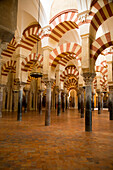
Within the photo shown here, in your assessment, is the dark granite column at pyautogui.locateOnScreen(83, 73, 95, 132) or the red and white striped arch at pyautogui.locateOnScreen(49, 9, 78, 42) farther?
the red and white striped arch at pyautogui.locateOnScreen(49, 9, 78, 42)

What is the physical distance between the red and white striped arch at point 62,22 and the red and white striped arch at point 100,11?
0.89m

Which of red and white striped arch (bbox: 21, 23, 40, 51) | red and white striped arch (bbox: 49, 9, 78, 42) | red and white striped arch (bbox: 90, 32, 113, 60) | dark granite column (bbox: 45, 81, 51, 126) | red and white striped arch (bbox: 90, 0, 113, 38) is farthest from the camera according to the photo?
red and white striped arch (bbox: 21, 23, 40, 51)

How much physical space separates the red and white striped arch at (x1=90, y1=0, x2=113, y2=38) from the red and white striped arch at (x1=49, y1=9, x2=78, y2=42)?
2.92 ft

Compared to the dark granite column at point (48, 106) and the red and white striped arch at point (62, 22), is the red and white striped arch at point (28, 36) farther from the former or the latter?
the dark granite column at point (48, 106)

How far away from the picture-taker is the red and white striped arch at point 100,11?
438cm

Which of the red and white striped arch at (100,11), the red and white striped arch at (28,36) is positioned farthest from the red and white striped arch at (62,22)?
the red and white striped arch at (28,36)

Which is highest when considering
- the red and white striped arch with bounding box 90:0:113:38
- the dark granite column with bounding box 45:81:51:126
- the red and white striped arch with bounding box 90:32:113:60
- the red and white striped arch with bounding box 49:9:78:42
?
the red and white striped arch with bounding box 49:9:78:42

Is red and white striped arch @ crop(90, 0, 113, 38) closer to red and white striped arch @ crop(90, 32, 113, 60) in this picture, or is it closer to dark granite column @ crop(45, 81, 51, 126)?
red and white striped arch @ crop(90, 32, 113, 60)

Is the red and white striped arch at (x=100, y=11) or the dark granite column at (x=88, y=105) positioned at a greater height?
the red and white striped arch at (x=100, y=11)

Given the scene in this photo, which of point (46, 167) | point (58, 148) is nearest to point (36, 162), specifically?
point (46, 167)

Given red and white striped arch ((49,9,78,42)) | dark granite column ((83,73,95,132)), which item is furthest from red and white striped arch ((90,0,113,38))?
dark granite column ((83,73,95,132))

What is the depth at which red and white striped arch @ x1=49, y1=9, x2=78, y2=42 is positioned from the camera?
551cm

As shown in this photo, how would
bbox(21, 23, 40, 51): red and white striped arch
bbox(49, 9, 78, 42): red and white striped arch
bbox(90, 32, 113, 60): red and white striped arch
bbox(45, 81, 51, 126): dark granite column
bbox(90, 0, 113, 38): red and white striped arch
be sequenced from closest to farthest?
1. bbox(90, 0, 113, 38): red and white striped arch
2. bbox(90, 32, 113, 60): red and white striped arch
3. bbox(49, 9, 78, 42): red and white striped arch
4. bbox(45, 81, 51, 126): dark granite column
5. bbox(21, 23, 40, 51): red and white striped arch

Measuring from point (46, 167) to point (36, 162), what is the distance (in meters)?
0.23
